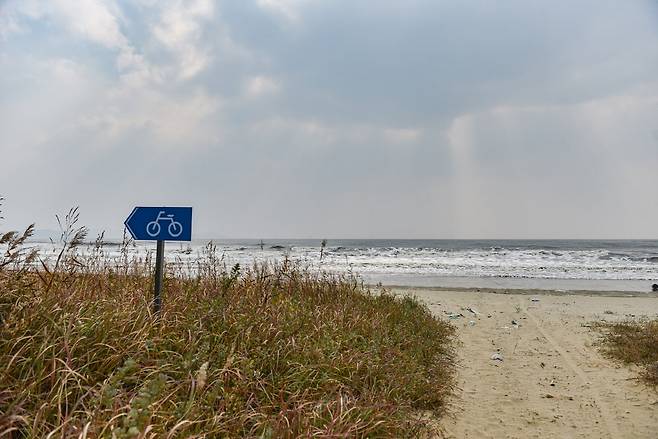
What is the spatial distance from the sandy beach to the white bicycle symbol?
3190mm

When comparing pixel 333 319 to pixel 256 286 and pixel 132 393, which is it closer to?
pixel 256 286

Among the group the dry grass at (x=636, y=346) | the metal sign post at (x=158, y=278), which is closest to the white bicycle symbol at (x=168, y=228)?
the metal sign post at (x=158, y=278)

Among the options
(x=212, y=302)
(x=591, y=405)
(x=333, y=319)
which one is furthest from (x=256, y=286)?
(x=591, y=405)

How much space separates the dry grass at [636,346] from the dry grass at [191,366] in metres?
2.90

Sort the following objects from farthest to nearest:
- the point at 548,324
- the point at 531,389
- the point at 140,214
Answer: the point at 548,324 → the point at 531,389 → the point at 140,214

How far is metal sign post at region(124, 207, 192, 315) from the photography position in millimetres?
4223

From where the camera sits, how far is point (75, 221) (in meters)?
4.61

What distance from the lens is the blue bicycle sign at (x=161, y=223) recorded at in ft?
13.8

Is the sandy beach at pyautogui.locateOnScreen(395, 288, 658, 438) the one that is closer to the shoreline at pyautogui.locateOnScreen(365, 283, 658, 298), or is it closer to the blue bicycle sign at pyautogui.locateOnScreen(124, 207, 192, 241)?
the blue bicycle sign at pyautogui.locateOnScreen(124, 207, 192, 241)

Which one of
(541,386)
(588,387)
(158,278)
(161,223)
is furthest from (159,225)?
(588,387)

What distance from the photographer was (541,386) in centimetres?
574

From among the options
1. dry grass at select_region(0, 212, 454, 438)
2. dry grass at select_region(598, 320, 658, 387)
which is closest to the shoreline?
dry grass at select_region(598, 320, 658, 387)

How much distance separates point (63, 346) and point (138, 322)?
2.70 feet

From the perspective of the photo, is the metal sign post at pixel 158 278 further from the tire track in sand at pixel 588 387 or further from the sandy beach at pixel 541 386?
the tire track in sand at pixel 588 387
